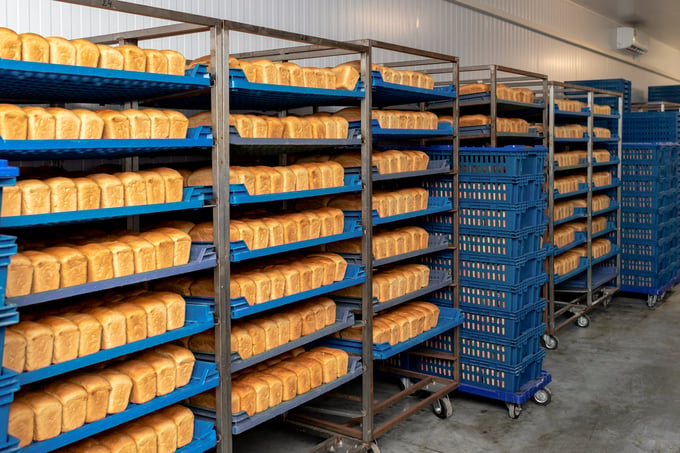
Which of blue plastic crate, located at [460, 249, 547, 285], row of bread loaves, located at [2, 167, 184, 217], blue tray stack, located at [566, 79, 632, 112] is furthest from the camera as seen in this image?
blue tray stack, located at [566, 79, 632, 112]

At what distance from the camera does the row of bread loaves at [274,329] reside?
3928 millimetres

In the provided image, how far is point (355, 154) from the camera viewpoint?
4891mm

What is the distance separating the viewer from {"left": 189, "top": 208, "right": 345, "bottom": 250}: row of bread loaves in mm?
3869

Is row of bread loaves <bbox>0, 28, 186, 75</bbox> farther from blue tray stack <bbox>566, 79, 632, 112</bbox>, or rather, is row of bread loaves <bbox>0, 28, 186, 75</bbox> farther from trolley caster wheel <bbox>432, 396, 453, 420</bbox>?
blue tray stack <bbox>566, 79, 632, 112</bbox>

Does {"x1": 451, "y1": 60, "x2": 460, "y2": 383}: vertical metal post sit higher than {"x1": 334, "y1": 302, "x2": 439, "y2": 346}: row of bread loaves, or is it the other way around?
{"x1": 451, "y1": 60, "x2": 460, "y2": 383}: vertical metal post

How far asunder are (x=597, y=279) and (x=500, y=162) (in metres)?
4.44

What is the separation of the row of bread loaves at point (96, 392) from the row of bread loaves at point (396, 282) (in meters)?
1.49

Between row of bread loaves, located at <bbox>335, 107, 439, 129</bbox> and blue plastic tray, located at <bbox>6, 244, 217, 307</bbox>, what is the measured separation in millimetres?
1608

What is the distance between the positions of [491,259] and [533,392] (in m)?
1.15

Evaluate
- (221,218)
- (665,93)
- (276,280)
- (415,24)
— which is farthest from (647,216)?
(221,218)

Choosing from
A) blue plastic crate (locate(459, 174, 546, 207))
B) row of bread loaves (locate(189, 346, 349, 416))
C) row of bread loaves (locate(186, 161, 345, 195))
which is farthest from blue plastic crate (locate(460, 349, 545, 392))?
row of bread loaves (locate(186, 161, 345, 195))

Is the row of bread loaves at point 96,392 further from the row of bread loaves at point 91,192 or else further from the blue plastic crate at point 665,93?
the blue plastic crate at point 665,93

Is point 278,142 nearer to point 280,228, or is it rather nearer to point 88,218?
point 280,228

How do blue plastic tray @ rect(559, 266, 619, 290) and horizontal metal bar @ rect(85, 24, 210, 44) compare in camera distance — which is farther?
blue plastic tray @ rect(559, 266, 619, 290)
